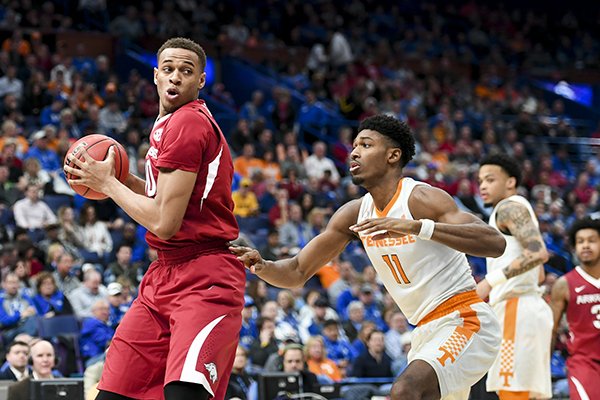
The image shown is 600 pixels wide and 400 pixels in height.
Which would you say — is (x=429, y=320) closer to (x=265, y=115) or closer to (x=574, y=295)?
(x=574, y=295)

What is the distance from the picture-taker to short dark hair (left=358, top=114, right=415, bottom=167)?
5527 mm

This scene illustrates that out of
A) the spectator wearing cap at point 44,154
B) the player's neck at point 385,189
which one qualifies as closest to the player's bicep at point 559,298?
the player's neck at point 385,189

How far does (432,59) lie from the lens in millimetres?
23953

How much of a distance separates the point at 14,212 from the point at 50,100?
10.8 ft

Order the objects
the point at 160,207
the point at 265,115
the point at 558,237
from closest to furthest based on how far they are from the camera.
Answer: the point at 160,207 < the point at 558,237 < the point at 265,115

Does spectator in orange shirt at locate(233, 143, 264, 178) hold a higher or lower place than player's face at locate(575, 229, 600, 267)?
higher

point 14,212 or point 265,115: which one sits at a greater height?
point 265,115

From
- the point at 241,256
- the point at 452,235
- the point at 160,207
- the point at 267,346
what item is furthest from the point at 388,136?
the point at 267,346

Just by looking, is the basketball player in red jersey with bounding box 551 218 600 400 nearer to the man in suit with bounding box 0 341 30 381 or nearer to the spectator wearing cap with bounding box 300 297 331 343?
the man in suit with bounding box 0 341 30 381

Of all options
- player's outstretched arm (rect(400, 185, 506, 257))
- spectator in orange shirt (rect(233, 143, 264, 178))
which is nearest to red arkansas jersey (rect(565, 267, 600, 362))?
player's outstretched arm (rect(400, 185, 506, 257))

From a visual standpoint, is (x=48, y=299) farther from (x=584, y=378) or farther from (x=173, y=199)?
(x=173, y=199)

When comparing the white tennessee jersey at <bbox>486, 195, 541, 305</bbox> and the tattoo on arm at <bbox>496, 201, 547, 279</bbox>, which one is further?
the white tennessee jersey at <bbox>486, 195, 541, 305</bbox>

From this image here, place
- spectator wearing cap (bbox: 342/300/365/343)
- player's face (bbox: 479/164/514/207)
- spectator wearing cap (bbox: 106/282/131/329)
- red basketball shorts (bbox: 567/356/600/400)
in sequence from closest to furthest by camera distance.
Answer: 1. red basketball shorts (bbox: 567/356/600/400)
2. player's face (bbox: 479/164/514/207)
3. spectator wearing cap (bbox: 106/282/131/329)
4. spectator wearing cap (bbox: 342/300/365/343)

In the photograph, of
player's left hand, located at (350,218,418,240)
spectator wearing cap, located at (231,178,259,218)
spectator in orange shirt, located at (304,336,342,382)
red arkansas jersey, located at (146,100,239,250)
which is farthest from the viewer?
spectator wearing cap, located at (231,178,259,218)
